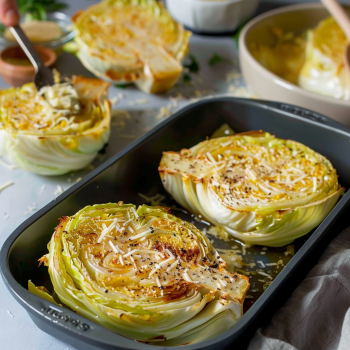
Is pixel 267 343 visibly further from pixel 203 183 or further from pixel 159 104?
pixel 159 104

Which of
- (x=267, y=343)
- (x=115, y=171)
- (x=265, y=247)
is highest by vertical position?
(x=115, y=171)

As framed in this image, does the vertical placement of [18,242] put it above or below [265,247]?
above

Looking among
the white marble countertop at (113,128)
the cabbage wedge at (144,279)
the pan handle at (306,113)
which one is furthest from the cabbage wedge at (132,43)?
the cabbage wedge at (144,279)

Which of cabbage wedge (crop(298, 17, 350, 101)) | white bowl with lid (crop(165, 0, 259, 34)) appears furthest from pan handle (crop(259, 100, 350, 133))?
white bowl with lid (crop(165, 0, 259, 34))

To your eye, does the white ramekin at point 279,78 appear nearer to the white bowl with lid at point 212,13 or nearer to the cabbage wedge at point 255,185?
the white bowl with lid at point 212,13

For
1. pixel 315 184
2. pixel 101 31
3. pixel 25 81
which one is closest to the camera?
pixel 315 184

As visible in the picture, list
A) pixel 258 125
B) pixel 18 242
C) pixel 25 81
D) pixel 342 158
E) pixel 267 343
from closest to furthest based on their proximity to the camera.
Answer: pixel 267 343
pixel 18 242
pixel 342 158
pixel 258 125
pixel 25 81

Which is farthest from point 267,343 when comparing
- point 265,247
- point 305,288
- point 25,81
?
point 25,81

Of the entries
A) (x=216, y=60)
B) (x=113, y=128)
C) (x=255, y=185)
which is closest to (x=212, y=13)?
(x=216, y=60)
